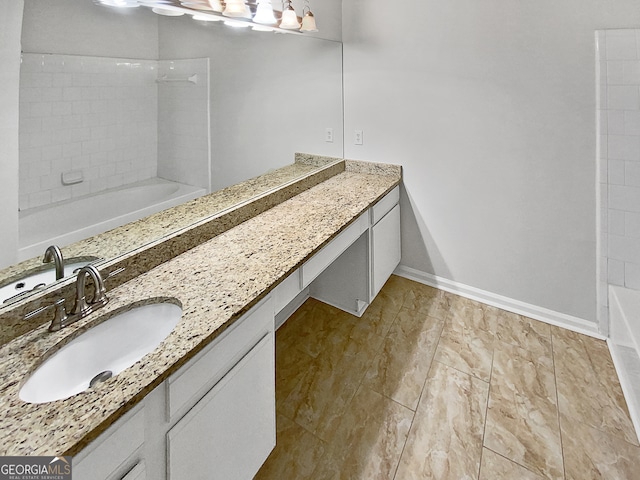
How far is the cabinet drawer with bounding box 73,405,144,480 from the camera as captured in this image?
26.3 inches

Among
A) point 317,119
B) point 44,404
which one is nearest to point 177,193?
point 44,404

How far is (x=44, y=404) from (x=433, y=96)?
2534 mm

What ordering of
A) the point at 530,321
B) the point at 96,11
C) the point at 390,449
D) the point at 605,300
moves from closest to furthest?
the point at 96,11
the point at 390,449
the point at 605,300
the point at 530,321

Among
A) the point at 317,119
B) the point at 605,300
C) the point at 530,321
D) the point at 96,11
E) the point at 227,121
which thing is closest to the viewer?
the point at 96,11

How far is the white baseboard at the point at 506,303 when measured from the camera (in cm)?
220

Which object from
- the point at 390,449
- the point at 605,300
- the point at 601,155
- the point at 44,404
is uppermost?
the point at 601,155

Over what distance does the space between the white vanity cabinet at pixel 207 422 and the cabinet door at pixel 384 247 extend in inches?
46.6

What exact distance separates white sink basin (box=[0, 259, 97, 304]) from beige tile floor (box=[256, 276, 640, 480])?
106cm

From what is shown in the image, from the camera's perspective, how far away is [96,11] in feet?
3.70

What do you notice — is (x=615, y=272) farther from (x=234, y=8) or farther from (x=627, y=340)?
(x=234, y=8)

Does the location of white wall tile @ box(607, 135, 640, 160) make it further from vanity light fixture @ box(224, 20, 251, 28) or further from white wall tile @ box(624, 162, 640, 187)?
vanity light fixture @ box(224, 20, 251, 28)

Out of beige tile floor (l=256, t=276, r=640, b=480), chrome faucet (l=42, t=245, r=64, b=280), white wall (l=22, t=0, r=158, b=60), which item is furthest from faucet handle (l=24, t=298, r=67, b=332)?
beige tile floor (l=256, t=276, r=640, b=480)

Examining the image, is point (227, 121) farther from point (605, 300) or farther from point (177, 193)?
point (605, 300)

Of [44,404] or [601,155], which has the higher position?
[601,155]
